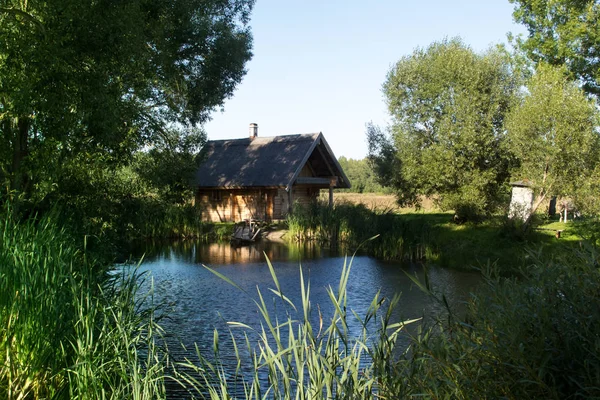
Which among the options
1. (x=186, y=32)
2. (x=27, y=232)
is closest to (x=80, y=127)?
(x=27, y=232)

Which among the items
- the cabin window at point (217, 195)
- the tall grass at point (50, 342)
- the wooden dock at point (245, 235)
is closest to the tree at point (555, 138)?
the wooden dock at point (245, 235)

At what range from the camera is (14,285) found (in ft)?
16.6

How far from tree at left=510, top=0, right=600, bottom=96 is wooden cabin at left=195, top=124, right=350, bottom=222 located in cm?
1065

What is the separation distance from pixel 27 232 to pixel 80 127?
2.95 meters

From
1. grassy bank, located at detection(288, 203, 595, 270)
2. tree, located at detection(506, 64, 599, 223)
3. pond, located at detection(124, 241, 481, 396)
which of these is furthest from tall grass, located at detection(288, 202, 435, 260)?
tree, located at detection(506, 64, 599, 223)

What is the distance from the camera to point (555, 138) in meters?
16.6

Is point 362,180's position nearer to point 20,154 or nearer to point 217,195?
point 217,195

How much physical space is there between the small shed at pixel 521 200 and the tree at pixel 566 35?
6.00m

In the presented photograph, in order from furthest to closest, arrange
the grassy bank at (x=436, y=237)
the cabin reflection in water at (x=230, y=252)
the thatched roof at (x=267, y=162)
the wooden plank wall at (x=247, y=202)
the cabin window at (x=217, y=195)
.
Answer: the cabin window at (x=217, y=195) < the wooden plank wall at (x=247, y=202) < the thatched roof at (x=267, y=162) < the cabin reflection in water at (x=230, y=252) < the grassy bank at (x=436, y=237)

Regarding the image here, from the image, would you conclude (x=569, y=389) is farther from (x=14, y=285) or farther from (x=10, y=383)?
(x=14, y=285)

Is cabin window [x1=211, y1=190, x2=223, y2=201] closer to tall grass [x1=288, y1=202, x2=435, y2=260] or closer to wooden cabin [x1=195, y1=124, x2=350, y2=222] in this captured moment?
wooden cabin [x1=195, y1=124, x2=350, y2=222]

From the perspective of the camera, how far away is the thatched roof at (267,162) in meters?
27.3

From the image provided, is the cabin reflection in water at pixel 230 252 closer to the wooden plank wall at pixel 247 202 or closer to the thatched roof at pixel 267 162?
the thatched roof at pixel 267 162

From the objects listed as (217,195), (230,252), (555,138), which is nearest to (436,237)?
(555,138)
